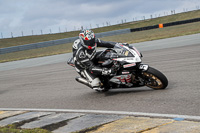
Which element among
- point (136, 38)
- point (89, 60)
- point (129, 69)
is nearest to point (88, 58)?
point (89, 60)

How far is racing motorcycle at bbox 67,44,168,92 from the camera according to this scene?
6266 mm

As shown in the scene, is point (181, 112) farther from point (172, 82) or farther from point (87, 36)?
point (87, 36)

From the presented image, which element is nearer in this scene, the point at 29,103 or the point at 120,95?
the point at 120,95

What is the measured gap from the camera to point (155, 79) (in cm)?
633

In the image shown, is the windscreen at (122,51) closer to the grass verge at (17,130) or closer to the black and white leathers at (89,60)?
the black and white leathers at (89,60)

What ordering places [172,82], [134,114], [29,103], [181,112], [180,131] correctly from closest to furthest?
[180,131], [181,112], [134,114], [172,82], [29,103]

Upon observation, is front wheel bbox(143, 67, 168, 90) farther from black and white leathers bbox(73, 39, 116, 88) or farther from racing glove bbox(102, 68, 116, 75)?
black and white leathers bbox(73, 39, 116, 88)

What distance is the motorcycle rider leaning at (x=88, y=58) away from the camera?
6879 mm

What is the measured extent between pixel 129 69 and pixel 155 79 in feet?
2.01

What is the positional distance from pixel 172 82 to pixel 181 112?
2575mm

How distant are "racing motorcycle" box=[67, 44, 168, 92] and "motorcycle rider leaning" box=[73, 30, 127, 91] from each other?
0.57ft

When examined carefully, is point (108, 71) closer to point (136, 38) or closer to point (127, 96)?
point (127, 96)

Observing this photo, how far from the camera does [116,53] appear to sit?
660 centimetres

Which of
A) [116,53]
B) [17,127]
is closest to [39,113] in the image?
[17,127]
